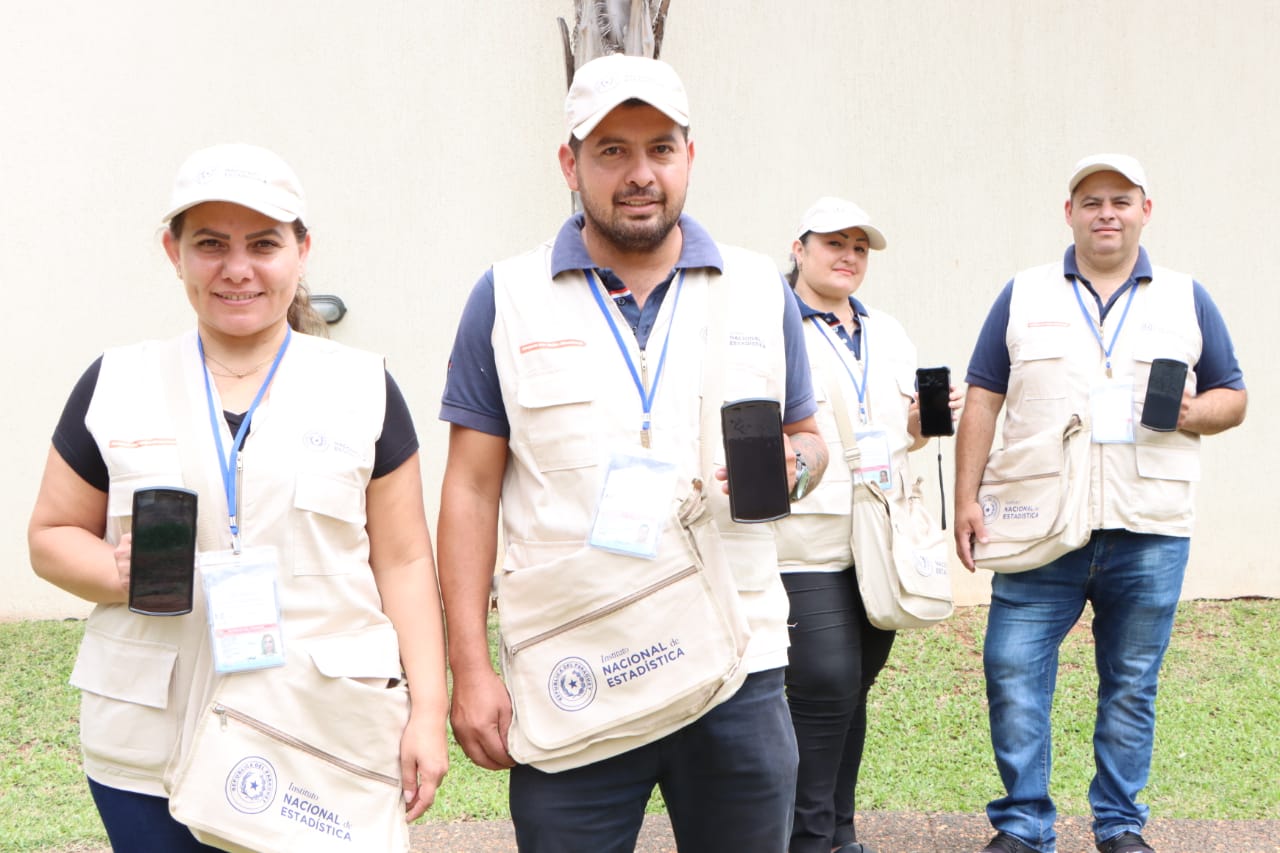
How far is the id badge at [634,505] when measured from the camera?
101 inches

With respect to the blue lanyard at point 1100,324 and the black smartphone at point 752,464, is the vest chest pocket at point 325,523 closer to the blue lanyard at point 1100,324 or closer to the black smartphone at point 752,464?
the black smartphone at point 752,464

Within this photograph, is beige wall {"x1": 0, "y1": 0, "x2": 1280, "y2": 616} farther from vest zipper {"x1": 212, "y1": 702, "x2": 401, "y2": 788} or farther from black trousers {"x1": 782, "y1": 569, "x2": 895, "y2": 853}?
vest zipper {"x1": 212, "y1": 702, "x2": 401, "y2": 788}

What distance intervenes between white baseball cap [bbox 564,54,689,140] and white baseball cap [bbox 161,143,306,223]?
65cm

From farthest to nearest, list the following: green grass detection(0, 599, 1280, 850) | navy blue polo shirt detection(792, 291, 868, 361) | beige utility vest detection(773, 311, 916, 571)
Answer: green grass detection(0, 599, 1280, 850) → navy blue polo shirt detection(792, 291, 868, 361) → beige utility vest detection(773, 311, 916, 571)

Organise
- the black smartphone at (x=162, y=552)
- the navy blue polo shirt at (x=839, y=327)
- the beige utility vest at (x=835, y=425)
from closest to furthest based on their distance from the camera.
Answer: the black smartphone at (x=162, y=552) → the beige utility vest at (x=835, y=425) → the navy blue polo shirt at (x=839, y=327)

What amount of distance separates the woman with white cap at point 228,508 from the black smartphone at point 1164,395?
2.75 meters

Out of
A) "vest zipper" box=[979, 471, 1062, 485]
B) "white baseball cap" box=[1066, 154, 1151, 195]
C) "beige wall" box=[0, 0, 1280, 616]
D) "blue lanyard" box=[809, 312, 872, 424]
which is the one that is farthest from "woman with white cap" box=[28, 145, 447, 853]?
"beige wall" box=[0, 0, 1280, 616]

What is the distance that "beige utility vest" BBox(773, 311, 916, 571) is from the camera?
4172 mm

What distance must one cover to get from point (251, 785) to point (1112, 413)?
10.5 ft

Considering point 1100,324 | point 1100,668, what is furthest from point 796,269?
point 1100,668

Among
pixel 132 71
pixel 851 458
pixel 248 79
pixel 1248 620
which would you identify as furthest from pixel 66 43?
pixel 1248 620

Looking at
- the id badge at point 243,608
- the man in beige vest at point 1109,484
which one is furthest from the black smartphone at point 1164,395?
the id badge at point 243,608

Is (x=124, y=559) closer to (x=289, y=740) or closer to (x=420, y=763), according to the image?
(x=289, y=740)

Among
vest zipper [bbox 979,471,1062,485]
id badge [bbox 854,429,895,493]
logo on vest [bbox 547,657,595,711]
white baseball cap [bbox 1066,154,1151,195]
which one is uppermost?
white baseball cap [bbox 1066,154,1151,195]
